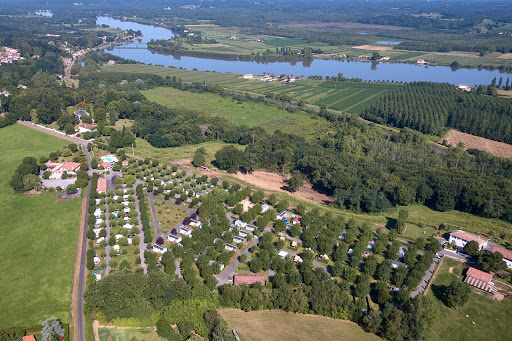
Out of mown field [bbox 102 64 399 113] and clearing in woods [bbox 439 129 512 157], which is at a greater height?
mown field [bbox 102 64 399 113]

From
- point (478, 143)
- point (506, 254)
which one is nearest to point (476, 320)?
point (506, 254)

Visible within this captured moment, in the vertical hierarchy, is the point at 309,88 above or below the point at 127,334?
above

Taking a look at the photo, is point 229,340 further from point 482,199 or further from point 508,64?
point 508,64

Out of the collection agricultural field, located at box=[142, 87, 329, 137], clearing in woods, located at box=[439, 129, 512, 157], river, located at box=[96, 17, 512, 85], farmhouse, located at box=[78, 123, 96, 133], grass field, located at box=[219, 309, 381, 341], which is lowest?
grass field, located at box=[219, 309, 381, 341]

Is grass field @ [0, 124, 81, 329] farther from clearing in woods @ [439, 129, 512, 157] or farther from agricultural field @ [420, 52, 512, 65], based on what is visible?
agricultural field @ [420, 52, 512, 65]

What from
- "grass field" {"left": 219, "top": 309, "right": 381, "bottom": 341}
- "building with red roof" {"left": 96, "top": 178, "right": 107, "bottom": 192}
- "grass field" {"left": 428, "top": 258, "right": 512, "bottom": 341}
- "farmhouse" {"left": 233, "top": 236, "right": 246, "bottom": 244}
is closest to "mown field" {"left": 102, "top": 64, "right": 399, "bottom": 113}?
"building with red roof" {"left": 96, "top": 178, "right": 107, "bottom": 192}

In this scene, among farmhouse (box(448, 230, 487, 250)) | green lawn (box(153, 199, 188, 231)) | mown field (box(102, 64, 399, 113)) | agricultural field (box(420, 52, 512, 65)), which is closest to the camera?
farmhouse (box(448, 230, 487, 250))

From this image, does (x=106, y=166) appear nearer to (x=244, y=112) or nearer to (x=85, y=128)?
(x=85, y=128)
